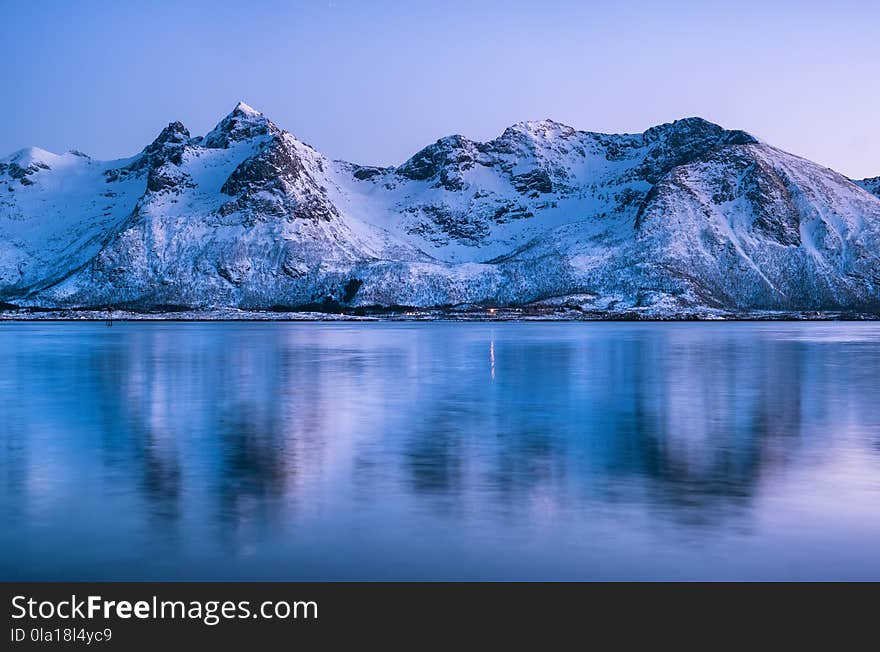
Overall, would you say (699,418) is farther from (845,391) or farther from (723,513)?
(723,513)

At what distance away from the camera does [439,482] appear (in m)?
22.7

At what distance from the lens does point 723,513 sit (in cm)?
1897

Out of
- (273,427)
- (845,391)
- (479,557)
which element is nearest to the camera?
(479,557)

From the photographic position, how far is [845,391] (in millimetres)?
47031

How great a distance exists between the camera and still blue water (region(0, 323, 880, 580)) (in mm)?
15648

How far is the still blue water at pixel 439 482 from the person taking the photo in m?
15.6

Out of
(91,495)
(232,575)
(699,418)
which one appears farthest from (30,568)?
(699,418)

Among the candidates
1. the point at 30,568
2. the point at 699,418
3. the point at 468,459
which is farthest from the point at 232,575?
the point at 699,418
